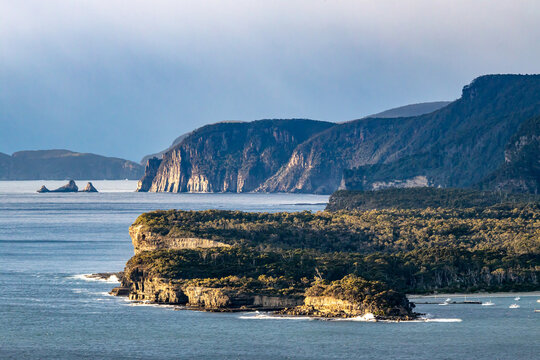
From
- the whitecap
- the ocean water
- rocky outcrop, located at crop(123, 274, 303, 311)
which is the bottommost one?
the ocean water

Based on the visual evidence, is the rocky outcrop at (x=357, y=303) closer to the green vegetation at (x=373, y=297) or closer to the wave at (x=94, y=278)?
the green vegetation at (x=373, y=297)

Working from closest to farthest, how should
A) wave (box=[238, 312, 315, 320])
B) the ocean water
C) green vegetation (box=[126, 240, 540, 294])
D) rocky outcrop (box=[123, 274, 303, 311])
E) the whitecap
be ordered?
the ocean water < the whitecap < wave (box=[238, 312, 315, 320]) < rocky outcrop (box=[123, 274, 303, 311]) < green vegetation (box=[126, 240, 540, 294])

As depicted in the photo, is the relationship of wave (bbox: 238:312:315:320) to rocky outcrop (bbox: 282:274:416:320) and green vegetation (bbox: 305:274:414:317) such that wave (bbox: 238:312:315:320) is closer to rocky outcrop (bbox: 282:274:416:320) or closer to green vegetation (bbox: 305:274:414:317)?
rocky outcrop (bbox: 282:274:416:320)

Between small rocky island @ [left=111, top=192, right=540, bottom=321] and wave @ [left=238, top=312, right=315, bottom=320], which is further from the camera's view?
small rocky island @ [left=111, top=192, right=540, bottom=321]

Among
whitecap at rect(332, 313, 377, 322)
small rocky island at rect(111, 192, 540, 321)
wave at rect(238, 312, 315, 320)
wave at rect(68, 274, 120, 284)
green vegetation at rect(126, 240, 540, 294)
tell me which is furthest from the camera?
wave at rect(68, 274, 120, 284)

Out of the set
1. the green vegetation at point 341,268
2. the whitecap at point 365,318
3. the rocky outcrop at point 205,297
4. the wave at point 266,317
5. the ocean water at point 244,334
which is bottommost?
the ocean water at point 244,334

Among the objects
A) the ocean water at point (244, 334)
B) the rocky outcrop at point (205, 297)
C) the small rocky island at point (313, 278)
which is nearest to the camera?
the ocean water at point (244, 334)

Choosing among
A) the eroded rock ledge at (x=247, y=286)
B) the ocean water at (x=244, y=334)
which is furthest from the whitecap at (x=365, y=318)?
the ocean water at (x=244, y=334)

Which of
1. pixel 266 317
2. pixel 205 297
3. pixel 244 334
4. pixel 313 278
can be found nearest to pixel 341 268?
pixel 313 278

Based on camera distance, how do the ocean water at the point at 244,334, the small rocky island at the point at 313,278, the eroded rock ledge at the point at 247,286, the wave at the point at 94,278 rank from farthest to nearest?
the wave at the point at 94,278, the small rocky island at the point at 313,278, the eroded rock ledge at the point at 247,286, the ocean water at the point at 244,334

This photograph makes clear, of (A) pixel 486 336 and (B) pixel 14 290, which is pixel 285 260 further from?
(A) pixel 486 336

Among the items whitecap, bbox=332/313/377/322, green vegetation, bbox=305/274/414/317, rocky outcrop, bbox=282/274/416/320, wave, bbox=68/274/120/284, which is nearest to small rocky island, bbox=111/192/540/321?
green vegetation, bbox=305/274/414/317
